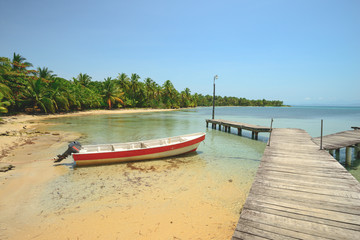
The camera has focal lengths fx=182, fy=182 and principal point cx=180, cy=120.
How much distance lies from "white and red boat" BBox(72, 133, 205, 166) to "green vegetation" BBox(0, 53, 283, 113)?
51.2 ft

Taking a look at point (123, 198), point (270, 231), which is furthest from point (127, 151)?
point (270, 231)

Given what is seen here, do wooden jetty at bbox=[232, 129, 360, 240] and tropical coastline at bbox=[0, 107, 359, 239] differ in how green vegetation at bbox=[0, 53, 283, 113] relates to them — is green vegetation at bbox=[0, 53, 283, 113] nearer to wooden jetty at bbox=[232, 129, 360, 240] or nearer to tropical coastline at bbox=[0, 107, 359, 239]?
tropical coastline at bbox=[0, 107, 359, 239]

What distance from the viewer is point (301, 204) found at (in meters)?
3.81

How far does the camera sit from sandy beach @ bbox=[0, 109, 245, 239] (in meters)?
4.70

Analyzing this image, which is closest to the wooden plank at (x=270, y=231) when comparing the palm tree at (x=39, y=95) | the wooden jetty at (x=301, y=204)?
the wooden jetty at (x=301, y=204)

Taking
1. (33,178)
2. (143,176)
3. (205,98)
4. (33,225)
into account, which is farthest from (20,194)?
(205,98)

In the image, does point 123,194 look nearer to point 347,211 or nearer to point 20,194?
point 20,194

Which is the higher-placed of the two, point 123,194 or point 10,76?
point 10,76

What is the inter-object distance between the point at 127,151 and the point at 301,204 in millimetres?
7937

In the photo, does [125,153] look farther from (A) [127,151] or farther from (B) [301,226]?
(B) [301,226]

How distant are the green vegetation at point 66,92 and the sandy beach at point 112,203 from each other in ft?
53.6

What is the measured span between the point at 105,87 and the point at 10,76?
23.9 meters

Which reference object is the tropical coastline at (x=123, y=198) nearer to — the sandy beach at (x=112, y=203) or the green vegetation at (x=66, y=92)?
the sandy beach at (x=112, y=203)

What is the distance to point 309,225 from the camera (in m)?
3.16
